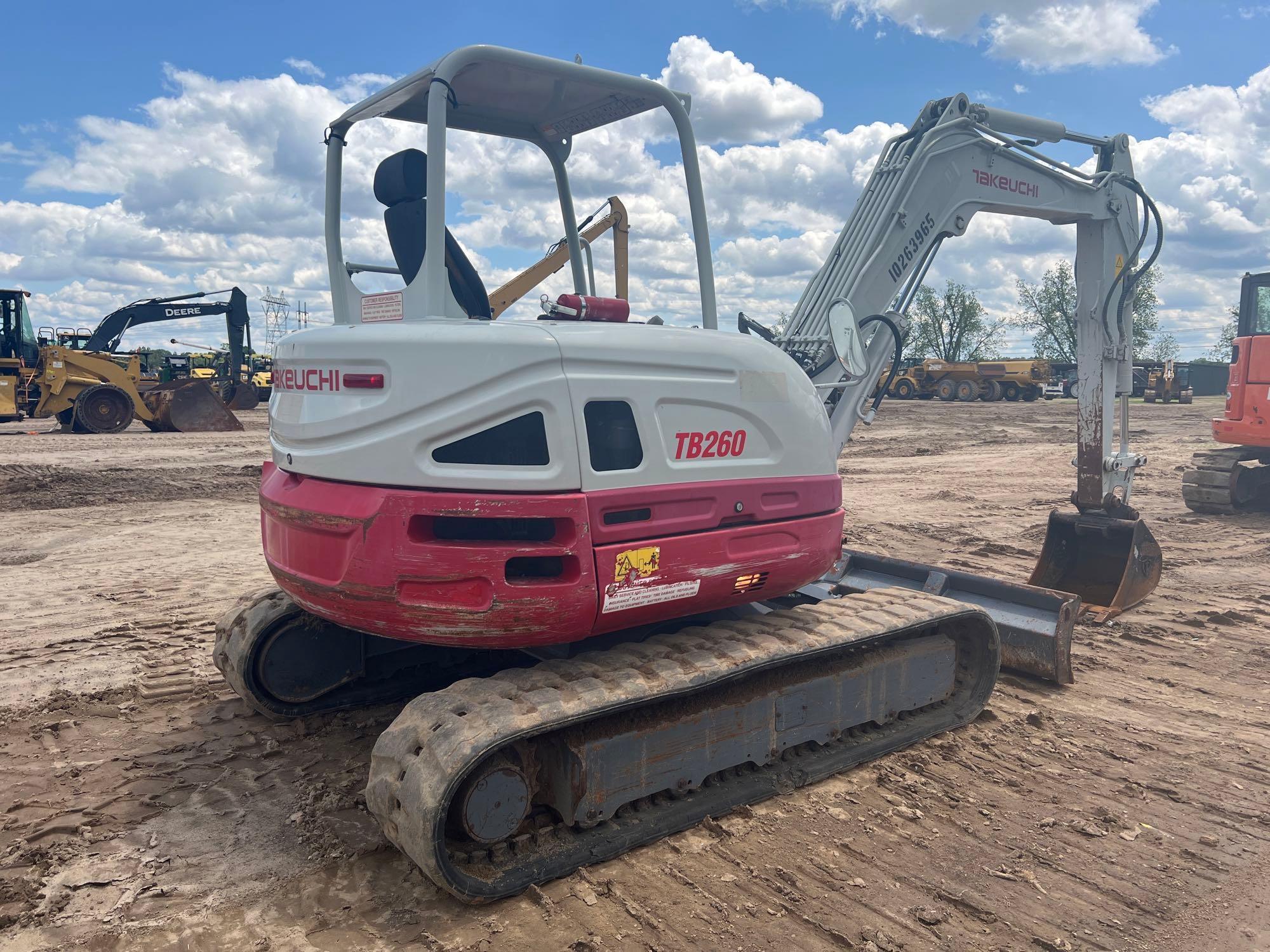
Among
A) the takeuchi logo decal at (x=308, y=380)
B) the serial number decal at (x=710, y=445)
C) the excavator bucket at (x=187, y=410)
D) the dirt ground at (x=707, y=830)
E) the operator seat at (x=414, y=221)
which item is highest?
the operator seat at (x=414, y=221)

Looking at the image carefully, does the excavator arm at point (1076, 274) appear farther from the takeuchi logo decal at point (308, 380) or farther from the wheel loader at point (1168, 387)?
the wheel loader at point (1168, 387)

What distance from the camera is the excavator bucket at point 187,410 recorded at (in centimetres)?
2097

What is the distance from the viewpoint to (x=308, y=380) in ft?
11.6

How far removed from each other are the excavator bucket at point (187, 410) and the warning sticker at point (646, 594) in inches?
788

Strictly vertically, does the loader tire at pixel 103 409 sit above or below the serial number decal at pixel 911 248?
below

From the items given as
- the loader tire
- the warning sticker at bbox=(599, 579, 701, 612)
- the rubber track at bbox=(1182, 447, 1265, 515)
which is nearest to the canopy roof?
the warning sticker at bbox=(599, 579, 701, 612)

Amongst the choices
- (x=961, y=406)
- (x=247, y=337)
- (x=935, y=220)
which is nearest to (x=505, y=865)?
(x=935, y=220)

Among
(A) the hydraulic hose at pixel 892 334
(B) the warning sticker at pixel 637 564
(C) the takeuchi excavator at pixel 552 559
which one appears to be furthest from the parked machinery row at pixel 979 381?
(B) the warning sticker at pixel 637 564

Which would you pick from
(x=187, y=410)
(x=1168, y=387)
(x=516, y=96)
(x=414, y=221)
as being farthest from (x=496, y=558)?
(x=1168, y=387)

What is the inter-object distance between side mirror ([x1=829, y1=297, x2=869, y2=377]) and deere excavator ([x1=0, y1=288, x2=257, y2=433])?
1932cm

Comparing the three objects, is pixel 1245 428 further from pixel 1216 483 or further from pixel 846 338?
pixel 846 338

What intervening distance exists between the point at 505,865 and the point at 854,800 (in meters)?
Answer: 1.50

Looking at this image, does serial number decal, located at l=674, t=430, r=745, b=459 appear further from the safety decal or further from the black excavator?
the black excavator

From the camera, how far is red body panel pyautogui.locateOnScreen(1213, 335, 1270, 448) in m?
10.3
